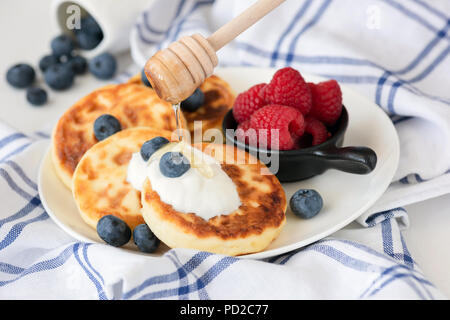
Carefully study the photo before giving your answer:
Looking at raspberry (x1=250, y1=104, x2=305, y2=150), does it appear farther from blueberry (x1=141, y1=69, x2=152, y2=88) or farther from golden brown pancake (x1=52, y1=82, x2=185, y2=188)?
blueberry (x1=141, y1=69, x2=152, y2=88)

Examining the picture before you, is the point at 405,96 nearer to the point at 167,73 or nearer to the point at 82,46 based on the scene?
the point at 167,73

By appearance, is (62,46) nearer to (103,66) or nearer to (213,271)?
(103,66)

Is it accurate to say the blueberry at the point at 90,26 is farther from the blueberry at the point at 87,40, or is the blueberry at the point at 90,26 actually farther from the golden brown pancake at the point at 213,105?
the golden brown pancake at the point at 213,105

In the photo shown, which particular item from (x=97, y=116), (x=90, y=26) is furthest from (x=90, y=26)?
(x=97, y=116)

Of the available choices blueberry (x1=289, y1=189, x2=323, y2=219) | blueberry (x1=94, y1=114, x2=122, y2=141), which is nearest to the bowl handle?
blueberry (x1=289, y1=189, x2=323, y2=219)

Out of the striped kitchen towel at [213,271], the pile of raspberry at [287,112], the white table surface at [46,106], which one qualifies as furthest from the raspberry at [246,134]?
the white table surface at [46,106]

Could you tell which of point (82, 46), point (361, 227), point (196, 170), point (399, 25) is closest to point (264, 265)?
point (196, 170)
